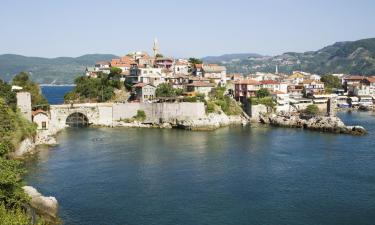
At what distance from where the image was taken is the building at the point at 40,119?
128 ft

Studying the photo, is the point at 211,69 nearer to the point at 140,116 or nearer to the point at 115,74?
the point at 115,74

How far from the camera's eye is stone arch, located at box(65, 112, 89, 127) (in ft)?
154

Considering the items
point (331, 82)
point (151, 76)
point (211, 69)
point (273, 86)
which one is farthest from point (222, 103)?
point (331, 82)

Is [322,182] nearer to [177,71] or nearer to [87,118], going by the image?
[87,118]

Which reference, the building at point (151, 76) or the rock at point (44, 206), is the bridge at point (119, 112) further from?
the rock at point (44, 206)

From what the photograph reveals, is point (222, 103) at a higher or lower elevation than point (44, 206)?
higher

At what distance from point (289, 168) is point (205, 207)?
9433mm

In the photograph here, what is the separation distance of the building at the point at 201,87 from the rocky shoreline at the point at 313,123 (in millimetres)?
6850

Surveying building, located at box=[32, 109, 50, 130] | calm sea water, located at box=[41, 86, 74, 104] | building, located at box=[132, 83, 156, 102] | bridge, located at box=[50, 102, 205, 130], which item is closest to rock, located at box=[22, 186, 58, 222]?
building, located at box=[32, 109, 50, 130]

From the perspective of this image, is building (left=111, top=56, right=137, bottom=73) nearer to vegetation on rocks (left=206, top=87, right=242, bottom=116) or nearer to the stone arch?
the stone arch

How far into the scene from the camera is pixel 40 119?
39.3 m

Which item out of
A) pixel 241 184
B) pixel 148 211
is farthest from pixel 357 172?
pixel 148 211

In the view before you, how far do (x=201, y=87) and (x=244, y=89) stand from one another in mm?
6794

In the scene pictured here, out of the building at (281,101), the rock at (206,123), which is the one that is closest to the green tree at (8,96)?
the rock at (206,123)
